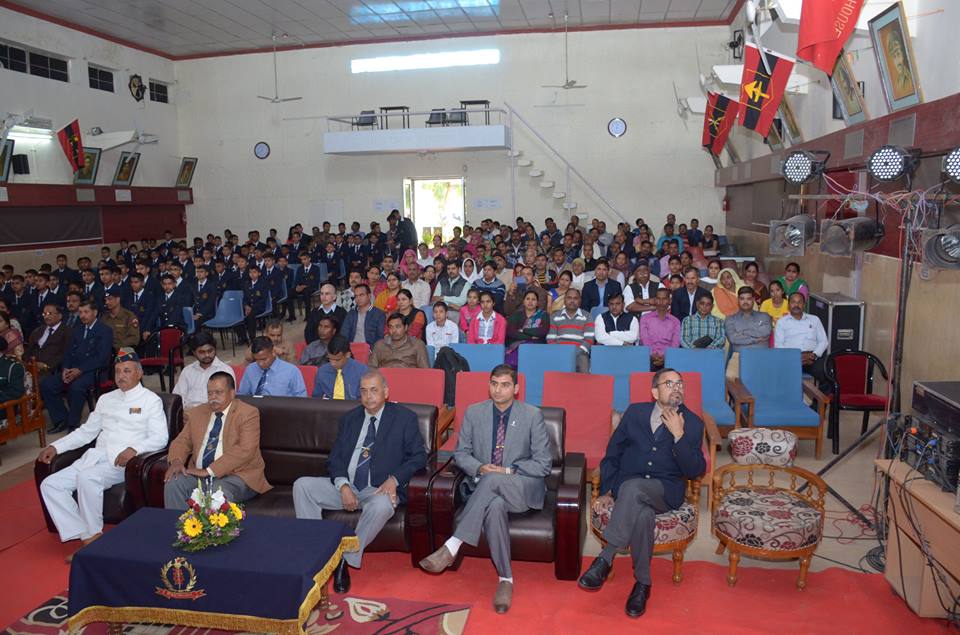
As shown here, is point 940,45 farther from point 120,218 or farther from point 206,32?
point 120,218

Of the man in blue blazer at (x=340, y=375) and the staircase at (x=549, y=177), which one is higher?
the staircase at (x=549, y=177)

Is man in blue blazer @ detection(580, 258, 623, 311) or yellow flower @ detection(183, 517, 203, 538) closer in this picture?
yellow flower @ detection(183, 517, 203, 538)

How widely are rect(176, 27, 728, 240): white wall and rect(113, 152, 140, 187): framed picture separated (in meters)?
2.03

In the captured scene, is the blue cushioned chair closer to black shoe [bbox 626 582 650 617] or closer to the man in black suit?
the man in black suit

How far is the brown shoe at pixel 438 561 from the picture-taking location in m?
3.77

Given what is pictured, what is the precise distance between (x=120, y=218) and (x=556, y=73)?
34.3 feet

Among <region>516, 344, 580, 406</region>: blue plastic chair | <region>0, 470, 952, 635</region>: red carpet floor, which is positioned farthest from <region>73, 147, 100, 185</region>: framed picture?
<region>516, 344, 580, 406</region>: blue plastic chair

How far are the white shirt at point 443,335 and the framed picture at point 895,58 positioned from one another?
442 centimetres

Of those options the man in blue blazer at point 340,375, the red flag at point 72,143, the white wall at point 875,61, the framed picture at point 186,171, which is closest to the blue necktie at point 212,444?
the man in blue blazer at point 340,375

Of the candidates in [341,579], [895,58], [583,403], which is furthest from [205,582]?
[895,58]

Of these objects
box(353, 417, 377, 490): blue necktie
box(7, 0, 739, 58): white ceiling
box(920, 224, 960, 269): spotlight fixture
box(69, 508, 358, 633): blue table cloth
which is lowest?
box(69, 508, 358, 633): blue table cloth

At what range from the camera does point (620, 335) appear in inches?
260

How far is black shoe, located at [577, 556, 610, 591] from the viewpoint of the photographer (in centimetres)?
377

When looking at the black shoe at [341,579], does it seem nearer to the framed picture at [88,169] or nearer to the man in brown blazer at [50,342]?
the man in brown blazer at [50,342]
